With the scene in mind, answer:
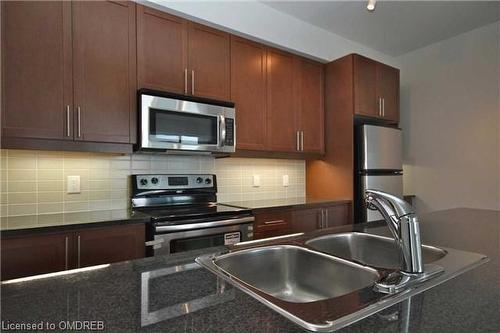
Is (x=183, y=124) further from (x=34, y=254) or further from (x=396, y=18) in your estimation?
(x=396, y=18)

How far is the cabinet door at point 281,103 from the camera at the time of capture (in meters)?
2.76

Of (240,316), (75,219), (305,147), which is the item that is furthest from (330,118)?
(240,316)

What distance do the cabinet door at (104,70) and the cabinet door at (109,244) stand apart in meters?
0.64

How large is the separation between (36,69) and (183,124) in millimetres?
938

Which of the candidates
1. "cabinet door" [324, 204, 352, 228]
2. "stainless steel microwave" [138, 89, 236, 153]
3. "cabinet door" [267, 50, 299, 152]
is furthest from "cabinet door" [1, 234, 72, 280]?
"cabinet door" [324, 204, 352, 228]

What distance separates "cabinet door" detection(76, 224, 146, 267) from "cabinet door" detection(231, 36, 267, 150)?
3.87ft

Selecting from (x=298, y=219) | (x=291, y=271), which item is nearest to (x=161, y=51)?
(x=298, y=219)

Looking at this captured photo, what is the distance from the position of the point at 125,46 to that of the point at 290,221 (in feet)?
6.07

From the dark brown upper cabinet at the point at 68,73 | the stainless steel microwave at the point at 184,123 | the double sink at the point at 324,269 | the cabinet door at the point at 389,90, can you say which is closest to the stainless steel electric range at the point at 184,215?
the stainless steel microwave at the point at 184,123

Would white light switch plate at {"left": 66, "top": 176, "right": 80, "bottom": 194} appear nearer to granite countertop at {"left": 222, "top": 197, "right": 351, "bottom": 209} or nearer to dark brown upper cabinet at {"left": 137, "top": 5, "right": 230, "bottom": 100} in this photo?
dark brown upper cabinet at {"left": 137, "top": 5, "right": 230, "bottom": 100}

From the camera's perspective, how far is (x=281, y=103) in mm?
2838

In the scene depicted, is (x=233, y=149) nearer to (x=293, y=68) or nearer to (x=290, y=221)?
(x=290, y=221)

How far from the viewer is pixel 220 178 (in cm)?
271

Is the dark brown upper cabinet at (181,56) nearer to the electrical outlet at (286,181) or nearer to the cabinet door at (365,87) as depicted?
the electrical outlet at (286,181)
